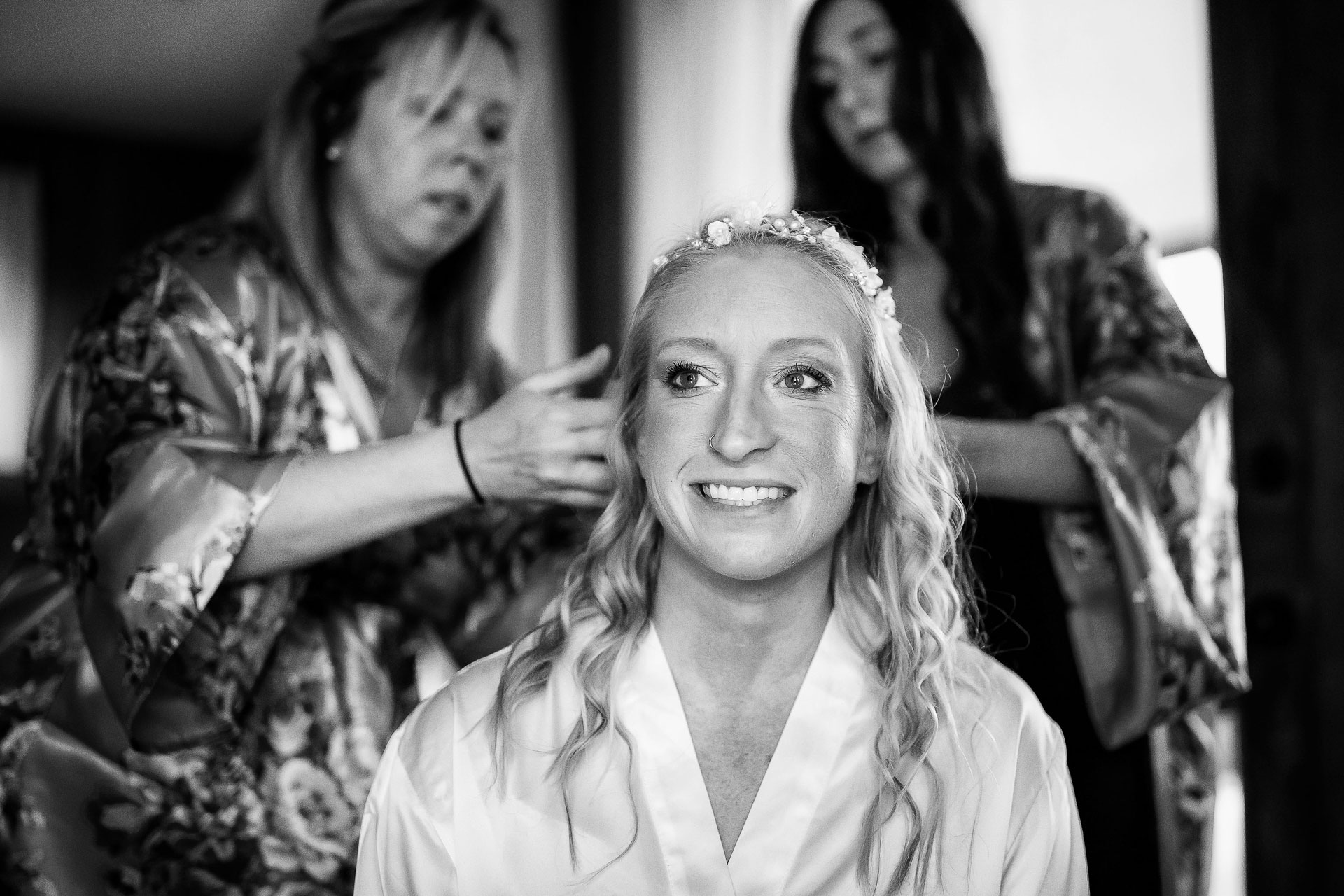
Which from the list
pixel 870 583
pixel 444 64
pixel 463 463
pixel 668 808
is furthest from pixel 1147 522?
pixel 444 64

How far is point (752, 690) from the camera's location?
1463 millimetres

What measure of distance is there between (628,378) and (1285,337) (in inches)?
29.4

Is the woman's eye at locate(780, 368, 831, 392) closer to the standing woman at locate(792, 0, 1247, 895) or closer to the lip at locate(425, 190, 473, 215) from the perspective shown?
the standing woman at locate(792, 0, 1247, 895)

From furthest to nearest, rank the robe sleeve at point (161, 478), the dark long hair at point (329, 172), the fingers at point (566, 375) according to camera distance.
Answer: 1. the dark long hair at point (329, 172)
2. the fingers at point (566, 375)
3. the robe sleeve at point (161, 478)

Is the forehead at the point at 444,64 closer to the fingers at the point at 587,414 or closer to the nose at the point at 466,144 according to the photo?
the nose at the point at 466,144

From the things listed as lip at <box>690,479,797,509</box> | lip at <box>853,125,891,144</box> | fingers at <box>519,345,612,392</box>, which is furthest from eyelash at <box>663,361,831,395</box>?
lip at <box>853,125,891,144</box>

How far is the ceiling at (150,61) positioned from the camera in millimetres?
2121

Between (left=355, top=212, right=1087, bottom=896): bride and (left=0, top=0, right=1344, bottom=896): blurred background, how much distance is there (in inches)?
14.4

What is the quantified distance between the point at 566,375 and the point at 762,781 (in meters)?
0.57

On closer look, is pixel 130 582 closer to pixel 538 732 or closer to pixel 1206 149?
pixel 538 732

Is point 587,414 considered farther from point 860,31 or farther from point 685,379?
point 860,31

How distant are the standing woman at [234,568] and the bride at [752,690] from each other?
244mm

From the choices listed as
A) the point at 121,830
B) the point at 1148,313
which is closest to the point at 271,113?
the point at 121,830

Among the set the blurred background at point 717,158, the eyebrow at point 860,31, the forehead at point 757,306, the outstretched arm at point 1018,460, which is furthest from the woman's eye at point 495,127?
the outstretched arm at point 1018,460
